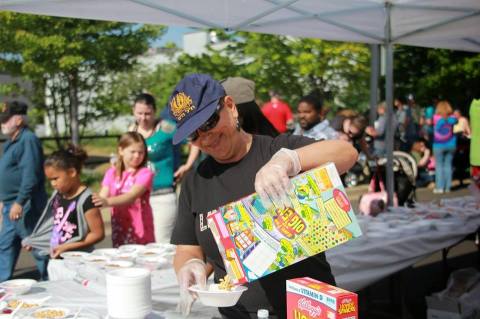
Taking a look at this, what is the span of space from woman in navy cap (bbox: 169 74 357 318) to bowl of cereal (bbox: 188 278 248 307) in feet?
0.33

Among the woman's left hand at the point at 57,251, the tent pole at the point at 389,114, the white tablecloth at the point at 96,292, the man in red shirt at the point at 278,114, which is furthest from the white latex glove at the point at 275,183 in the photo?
the man in red shirt at the point at 278,114

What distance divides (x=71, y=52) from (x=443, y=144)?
7658mm

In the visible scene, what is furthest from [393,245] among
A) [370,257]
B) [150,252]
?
[150,252]

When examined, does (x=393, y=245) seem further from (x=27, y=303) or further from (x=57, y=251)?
(x=27, y=303)

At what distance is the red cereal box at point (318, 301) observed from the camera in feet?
4.74

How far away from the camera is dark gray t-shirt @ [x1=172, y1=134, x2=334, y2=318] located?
1889mm

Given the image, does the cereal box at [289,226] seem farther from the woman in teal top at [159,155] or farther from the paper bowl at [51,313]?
the woman in teal top at [159,155]

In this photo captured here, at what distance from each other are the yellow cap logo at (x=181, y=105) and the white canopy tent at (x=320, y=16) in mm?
2277

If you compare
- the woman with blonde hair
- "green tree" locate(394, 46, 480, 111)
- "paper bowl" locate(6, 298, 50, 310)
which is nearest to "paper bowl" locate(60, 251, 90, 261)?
"paper bowl" locate(6, 298, 50, 310)

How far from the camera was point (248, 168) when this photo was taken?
1.94 m

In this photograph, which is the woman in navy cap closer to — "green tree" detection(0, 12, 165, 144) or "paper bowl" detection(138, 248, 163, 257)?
"paper bowl" detection(138, 248, 163, 257)

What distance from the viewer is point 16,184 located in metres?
5.09

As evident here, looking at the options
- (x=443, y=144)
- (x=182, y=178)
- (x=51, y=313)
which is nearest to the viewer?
(x=51, y=313)

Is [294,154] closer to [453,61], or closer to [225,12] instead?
[225,12]
